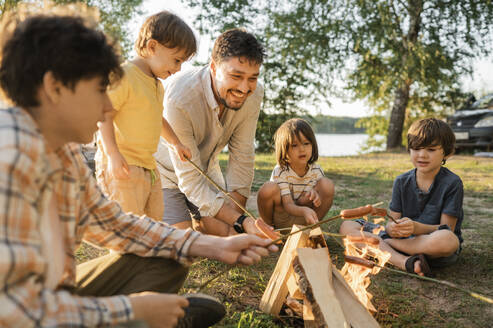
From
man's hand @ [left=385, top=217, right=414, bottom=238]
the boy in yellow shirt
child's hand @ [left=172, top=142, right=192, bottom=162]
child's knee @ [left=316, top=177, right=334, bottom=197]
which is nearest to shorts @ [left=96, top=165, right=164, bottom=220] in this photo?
the boy in yellow shirt

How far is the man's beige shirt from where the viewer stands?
3.43 metres

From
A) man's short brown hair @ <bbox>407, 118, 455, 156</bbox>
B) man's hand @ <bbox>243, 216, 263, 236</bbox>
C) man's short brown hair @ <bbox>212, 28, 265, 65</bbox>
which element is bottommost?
man's hand @ <bbox>243, 216, 263, 236</bbox>

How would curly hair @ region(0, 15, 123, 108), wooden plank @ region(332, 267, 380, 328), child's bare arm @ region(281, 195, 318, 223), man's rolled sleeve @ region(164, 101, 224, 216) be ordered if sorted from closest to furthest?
curly hair @ region(0, 15, 123, 108), wooden plank @ region(332, 267, 380, 328), child's bare arm @ region(281, 195, 318, 223), man's rolled sleeve @ region(164, 101, 224, 216)

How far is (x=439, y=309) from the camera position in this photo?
2543 millimetres

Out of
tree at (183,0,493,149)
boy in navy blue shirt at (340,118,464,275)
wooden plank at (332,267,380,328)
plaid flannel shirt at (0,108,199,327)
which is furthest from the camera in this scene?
tree at (183,0,493,149)

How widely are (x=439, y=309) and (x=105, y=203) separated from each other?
213 centimetres

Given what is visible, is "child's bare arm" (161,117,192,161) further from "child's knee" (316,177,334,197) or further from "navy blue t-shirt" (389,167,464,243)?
"navy blue t-shirt" (389,167,464,243)

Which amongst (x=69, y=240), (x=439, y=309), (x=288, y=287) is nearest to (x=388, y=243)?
(x=439, y=309)

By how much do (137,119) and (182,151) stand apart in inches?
18.6

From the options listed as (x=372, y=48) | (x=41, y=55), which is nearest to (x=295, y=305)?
(x=41, y=55)

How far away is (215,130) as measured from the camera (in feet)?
11.9

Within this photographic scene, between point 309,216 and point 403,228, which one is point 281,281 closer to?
point 309,216

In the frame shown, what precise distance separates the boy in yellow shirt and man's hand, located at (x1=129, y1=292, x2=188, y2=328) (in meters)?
1.43

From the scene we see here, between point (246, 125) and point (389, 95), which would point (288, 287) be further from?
point (389, 95)
